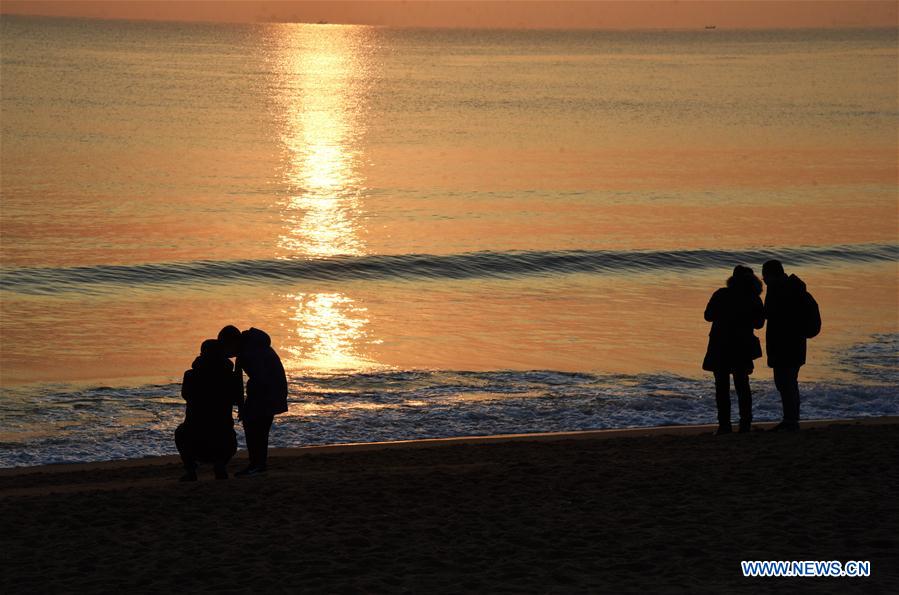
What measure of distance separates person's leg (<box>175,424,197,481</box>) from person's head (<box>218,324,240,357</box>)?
716 millimetres

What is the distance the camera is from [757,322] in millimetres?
10391

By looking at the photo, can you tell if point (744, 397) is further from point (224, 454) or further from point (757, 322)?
point (224, 454)

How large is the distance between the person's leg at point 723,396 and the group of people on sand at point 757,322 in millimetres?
11

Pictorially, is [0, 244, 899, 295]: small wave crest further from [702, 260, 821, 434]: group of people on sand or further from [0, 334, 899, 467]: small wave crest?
[702, 260, 821, 434]: group of people on sand

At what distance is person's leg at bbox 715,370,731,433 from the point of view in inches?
417

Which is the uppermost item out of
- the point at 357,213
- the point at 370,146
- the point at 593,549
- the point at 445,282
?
the point at 370,146

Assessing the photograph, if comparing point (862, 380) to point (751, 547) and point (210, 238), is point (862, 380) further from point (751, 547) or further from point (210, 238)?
point (210, 238)

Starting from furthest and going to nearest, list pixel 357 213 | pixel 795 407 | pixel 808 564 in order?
pixel 357 213 → pixel 795 407 → pixel 808 564

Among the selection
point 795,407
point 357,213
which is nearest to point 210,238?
point 357,213

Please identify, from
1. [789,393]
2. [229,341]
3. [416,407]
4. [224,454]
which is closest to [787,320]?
[789,393]

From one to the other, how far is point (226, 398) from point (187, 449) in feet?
1.92

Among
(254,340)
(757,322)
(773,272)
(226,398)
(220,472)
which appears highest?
(773,272)

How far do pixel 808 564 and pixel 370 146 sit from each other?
4677 cm

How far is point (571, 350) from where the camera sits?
58.1ft
